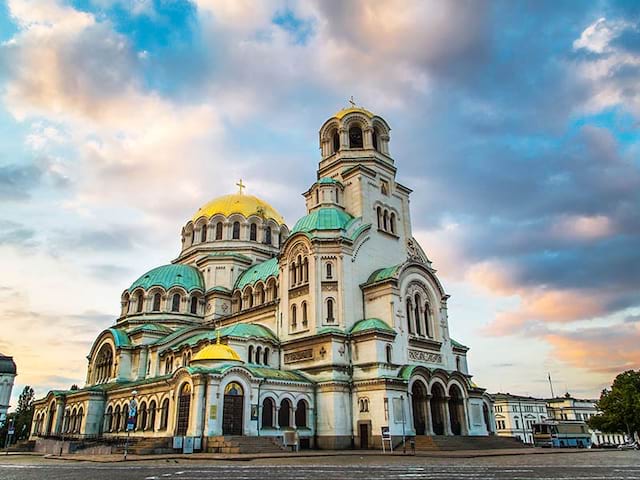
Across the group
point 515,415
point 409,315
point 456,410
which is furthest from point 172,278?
point 515,415

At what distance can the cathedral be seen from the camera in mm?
33844

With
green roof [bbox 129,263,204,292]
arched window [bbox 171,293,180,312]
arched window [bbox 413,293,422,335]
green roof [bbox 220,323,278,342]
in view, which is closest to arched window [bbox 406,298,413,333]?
arched window [bbox 413,293,422,335]

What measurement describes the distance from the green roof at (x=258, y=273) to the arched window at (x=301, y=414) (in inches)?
518

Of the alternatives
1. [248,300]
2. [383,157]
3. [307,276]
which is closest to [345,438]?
[307,276]

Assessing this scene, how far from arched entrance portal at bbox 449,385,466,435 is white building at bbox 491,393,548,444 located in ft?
160

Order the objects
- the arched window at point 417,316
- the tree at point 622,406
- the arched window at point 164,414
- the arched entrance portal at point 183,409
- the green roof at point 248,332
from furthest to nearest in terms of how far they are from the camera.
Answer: the tree at point 622,406 < the arched window at point 417,316 < the green roof at point 248,332 < the arched window at point 164,414 < the arched entrance portal at point 183,409

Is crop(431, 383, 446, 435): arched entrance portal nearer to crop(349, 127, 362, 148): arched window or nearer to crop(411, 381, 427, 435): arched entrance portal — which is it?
crop(411, 381, 427, 435): arched entrance portal

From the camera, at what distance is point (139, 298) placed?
52.8 metres

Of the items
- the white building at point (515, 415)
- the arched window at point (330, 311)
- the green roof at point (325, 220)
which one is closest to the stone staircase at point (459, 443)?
the arched window at point (330, 311)

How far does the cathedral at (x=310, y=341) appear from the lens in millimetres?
33844

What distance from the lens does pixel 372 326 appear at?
36188 mm

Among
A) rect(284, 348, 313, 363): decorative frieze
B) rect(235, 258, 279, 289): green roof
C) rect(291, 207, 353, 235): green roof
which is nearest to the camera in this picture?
rect(284, 348, 313, 363): decorative frieze

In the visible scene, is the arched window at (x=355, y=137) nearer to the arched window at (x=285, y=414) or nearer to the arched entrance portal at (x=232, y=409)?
the arched window at (x=285, y=414)

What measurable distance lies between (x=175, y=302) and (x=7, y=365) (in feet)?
177
